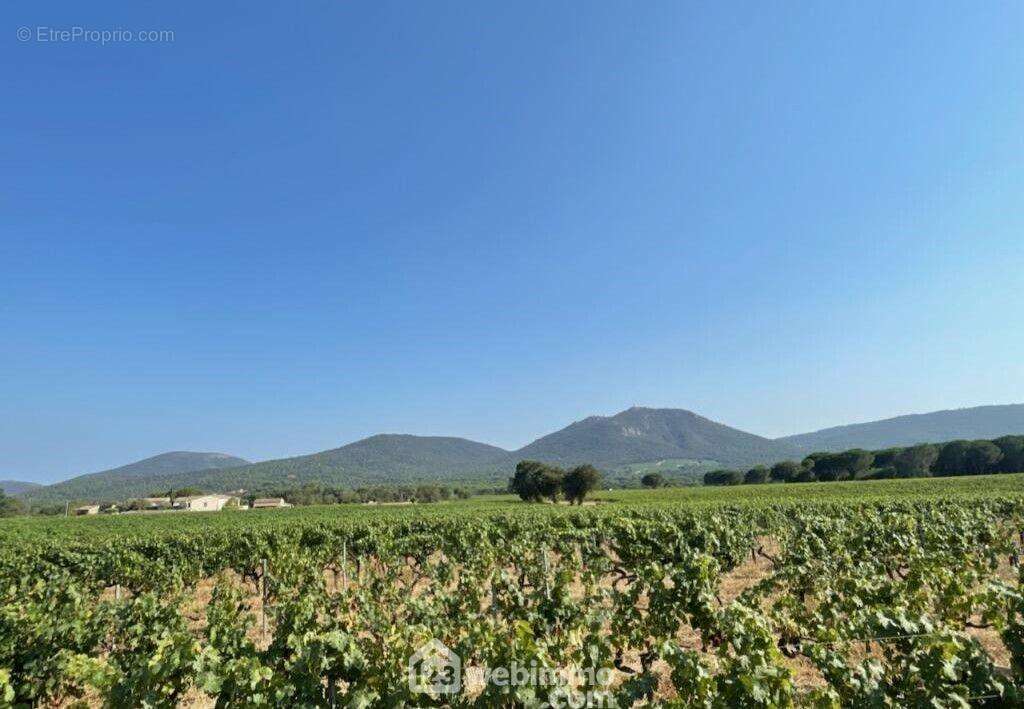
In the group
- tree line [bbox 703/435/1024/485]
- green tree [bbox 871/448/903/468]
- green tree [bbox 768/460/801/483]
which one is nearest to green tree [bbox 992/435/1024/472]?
tree line [bbox 703/435/1024/485]

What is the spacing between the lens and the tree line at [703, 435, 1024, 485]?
77.6 meters

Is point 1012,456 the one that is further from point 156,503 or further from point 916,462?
point 156,503

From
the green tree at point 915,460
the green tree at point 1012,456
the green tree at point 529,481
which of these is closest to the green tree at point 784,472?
the green tree at point 915,460

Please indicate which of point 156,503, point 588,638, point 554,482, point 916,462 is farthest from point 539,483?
point 156,503

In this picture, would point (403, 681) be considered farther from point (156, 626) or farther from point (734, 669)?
point (156, 626)

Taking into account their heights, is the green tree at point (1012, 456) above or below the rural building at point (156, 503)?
below

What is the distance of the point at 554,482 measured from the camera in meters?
76.4

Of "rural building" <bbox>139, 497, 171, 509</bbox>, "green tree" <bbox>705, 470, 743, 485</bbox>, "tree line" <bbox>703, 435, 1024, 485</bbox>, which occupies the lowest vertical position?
"green tree" <bbox>705, 470, 743, 485</bbox>

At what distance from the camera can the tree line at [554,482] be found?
239 feet

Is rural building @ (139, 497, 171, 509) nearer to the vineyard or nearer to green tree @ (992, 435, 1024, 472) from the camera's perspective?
the vineyard

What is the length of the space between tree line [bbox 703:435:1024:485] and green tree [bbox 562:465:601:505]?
118ft

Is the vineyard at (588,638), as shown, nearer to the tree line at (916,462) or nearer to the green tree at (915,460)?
the tree line at (916,462)

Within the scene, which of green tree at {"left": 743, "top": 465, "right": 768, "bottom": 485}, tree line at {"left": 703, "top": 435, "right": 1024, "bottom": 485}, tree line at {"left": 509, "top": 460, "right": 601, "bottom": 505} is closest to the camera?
tree line at {"left": 509, "top": 460, "right": 601, "bottom": 505}

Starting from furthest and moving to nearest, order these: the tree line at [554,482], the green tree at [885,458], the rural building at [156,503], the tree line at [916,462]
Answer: the rural building at [156,503] → the green tree at [885,458] → the tree line at [916,462] → the tree line at [554,482]
